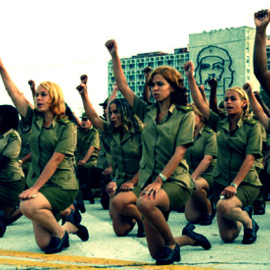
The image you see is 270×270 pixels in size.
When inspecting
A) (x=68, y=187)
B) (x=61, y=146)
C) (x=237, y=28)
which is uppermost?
(x=237, y=28)

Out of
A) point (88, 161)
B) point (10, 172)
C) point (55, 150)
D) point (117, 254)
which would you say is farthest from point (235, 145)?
point (88, 161)

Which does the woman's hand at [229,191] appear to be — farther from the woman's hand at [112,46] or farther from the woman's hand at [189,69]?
the woman's hand at [112,46]

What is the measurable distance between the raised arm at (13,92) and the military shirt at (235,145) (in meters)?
2.11

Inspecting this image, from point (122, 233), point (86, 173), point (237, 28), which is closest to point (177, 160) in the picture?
point (122, 233)

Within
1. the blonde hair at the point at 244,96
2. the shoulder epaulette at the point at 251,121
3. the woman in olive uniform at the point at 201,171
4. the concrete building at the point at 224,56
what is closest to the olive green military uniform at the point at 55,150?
the blonde hair at the point at 244,96

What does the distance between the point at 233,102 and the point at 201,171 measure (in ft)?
7.14

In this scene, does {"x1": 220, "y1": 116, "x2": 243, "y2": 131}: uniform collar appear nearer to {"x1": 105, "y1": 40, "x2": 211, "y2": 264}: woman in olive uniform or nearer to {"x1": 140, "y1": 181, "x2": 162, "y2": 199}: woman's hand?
{"x1": 105, "y1": 40, "x2": 211, "y2": 264}: woman in olive uniform

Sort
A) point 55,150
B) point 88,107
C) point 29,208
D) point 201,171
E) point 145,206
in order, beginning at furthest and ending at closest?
point 201,171 < point 88,107 < point 55,150 < point 29,208 < point 145,206

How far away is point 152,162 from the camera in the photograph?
226 inches

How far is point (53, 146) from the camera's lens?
256 inches

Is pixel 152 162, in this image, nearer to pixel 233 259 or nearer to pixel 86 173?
pixel 233 259

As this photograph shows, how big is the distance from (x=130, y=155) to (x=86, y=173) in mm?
4995

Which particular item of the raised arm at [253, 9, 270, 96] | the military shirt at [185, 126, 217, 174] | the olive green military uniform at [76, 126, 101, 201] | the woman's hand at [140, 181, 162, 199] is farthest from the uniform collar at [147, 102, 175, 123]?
the olive green military uniform at [76, 126, 101, 201]

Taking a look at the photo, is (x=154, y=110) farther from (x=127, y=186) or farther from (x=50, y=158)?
(x=127, y=186)
